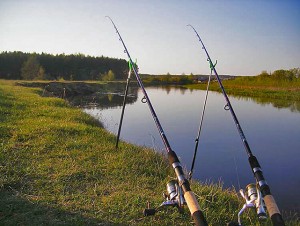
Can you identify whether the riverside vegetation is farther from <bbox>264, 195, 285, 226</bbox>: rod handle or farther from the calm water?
<bbox>264, 195, 285, 226</bbox>: rod handle

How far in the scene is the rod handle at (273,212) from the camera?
1744 mm

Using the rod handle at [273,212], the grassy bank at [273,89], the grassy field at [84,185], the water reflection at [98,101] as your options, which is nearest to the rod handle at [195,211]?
the rod handle at [273,212]

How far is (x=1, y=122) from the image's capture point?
7680 mm

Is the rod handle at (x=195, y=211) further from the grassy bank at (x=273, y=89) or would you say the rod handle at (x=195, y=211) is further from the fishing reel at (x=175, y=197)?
the grassy bank at (x=273, y=89)

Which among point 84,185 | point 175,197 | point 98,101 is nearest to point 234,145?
point 84,185

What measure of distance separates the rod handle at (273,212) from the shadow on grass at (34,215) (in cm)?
178

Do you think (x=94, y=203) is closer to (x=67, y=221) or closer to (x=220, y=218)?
(x=67, y=221)

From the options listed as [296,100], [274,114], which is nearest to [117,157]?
[274,114]

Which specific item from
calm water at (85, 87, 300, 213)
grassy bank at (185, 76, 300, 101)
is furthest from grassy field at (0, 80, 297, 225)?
grassy bank at (185, 76, 300, 101)

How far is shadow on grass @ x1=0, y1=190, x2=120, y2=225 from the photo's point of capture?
10.1 ft

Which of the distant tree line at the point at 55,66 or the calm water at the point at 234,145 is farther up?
the distant tree line at the point at 55,66

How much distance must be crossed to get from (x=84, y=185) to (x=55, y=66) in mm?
65635

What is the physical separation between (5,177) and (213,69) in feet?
11.2

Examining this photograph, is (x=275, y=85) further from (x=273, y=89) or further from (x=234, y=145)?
(x=234, y=145)
